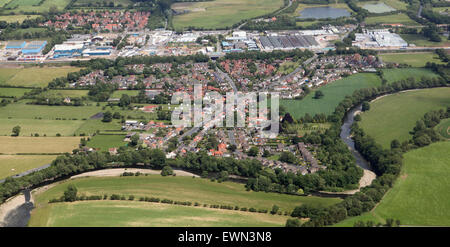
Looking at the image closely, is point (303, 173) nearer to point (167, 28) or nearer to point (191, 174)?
point (191, 174)

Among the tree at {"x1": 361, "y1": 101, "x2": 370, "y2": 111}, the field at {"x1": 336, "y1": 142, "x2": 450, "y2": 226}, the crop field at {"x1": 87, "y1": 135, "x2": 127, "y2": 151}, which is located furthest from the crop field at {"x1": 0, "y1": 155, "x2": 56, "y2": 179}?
the tree at {"x1": 361, "y1": 101, "x2": 370, "y2": 111}

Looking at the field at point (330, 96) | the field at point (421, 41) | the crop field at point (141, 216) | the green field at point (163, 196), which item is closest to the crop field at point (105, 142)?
the green field at point (163, 196)

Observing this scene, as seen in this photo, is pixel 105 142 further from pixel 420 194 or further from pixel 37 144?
pixel 420 194

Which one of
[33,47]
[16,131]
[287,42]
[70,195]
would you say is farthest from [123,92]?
[287,42]

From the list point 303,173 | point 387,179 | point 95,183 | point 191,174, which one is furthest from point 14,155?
point 387,179

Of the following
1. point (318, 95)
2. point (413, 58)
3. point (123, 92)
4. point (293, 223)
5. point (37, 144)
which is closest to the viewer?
point (293, 223)

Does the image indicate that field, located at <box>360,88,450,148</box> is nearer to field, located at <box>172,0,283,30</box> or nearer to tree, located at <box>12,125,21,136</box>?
field, located at <box>172,0,283,30</box>

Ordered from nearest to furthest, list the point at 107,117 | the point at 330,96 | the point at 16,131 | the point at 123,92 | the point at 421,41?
the point at 16,131 < the point at 107,117 < the point at 330,96 < the point at 123,92 < the point at 421,41
